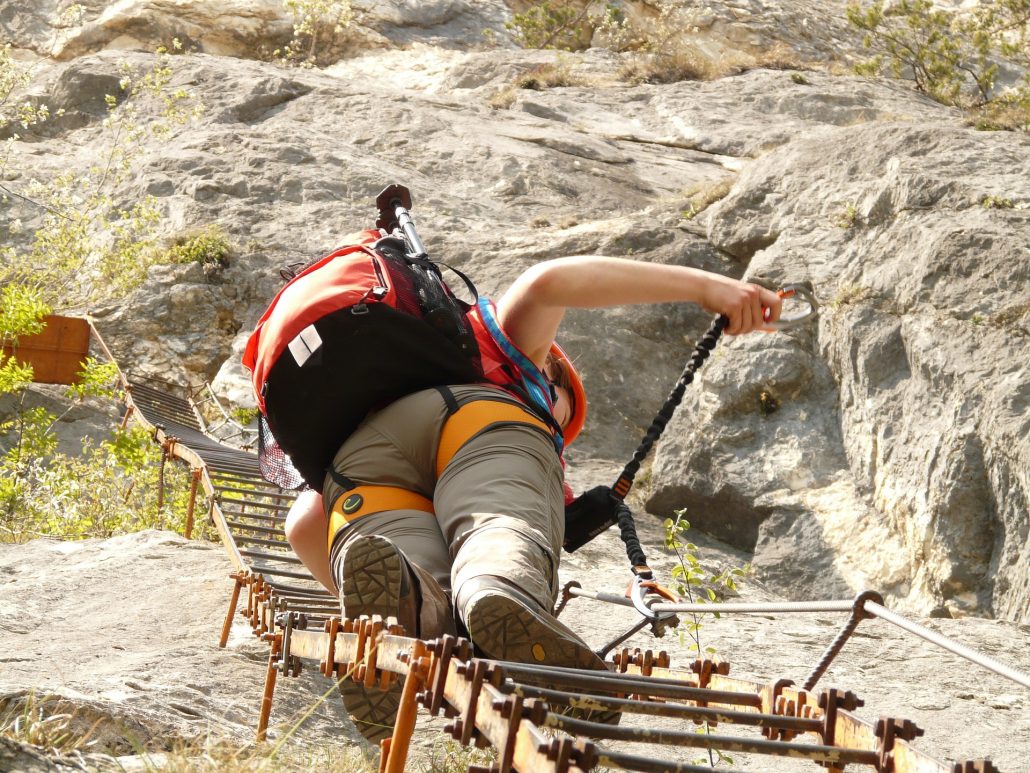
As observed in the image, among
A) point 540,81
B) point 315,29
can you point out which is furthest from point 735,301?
point 315,29

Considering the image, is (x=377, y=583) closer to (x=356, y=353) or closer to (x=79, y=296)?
(x=356, y=353)

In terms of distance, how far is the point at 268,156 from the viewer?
34.4ft

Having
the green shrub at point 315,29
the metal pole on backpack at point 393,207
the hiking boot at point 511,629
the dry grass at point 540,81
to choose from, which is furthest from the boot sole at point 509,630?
the green shrub at point 315,29

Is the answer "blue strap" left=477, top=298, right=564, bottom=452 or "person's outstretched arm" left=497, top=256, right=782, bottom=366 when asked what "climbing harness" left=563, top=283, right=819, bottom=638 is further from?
"blue strap" left=477, top=298, right=564, bottom=452

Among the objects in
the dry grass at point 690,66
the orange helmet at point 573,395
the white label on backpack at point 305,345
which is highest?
the white label on backpack at point 305,345

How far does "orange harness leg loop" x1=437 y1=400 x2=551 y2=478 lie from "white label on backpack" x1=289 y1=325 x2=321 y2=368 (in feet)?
0.99

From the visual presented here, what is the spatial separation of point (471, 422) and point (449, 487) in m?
0.15

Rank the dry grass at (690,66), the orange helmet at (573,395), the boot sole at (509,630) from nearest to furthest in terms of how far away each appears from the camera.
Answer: the boot sole at (509,630), the orange helmet at (573,395), the dry grass at (690,66)

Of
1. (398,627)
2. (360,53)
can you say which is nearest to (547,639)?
(398,627)

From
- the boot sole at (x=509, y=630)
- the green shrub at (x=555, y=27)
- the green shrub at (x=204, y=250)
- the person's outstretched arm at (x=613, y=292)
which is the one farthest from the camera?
the green shrub at (x=555, y=27)

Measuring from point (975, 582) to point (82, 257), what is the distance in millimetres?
7141

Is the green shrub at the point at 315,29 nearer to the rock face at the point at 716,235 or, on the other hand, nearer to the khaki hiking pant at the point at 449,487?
the rock face at the point at 716,235

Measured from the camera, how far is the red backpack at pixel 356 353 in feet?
7.22

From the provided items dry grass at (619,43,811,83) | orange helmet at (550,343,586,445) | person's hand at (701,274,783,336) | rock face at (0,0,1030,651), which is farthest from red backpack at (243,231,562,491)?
dry grass at (619,43,811,83)
